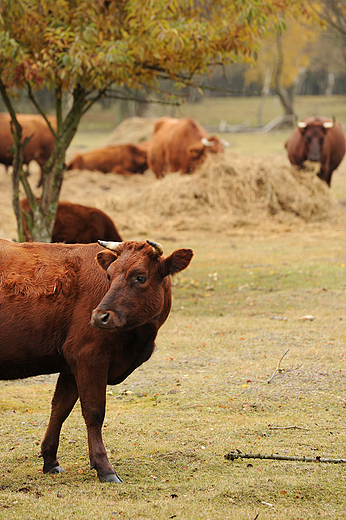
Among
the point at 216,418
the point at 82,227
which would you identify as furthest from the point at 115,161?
the point at 216,418

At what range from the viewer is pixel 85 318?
4371mm

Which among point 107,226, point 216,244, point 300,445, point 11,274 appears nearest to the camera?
point 11,274

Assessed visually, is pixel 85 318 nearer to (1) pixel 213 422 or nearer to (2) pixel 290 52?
(1) pixel 213 422

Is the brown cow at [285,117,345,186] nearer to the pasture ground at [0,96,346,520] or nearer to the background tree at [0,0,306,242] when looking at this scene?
the pasture ground at [0,96,346,520]

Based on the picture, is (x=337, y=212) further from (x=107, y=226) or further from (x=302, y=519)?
(x=302, y=519)

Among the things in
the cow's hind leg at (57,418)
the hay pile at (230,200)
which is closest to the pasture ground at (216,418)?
the cow's hind leg at (57,418)

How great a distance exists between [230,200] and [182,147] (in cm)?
317

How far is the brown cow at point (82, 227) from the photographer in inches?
427

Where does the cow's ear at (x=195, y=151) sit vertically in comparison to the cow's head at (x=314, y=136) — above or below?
below

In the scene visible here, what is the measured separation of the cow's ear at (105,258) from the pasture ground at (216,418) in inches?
55.7

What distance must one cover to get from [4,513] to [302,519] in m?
1.68

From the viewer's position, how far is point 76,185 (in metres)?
22.2

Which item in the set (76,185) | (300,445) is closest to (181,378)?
(300,445)

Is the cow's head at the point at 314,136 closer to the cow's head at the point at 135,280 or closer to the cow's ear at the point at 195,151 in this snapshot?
the cow's ear at the point at 195,151
